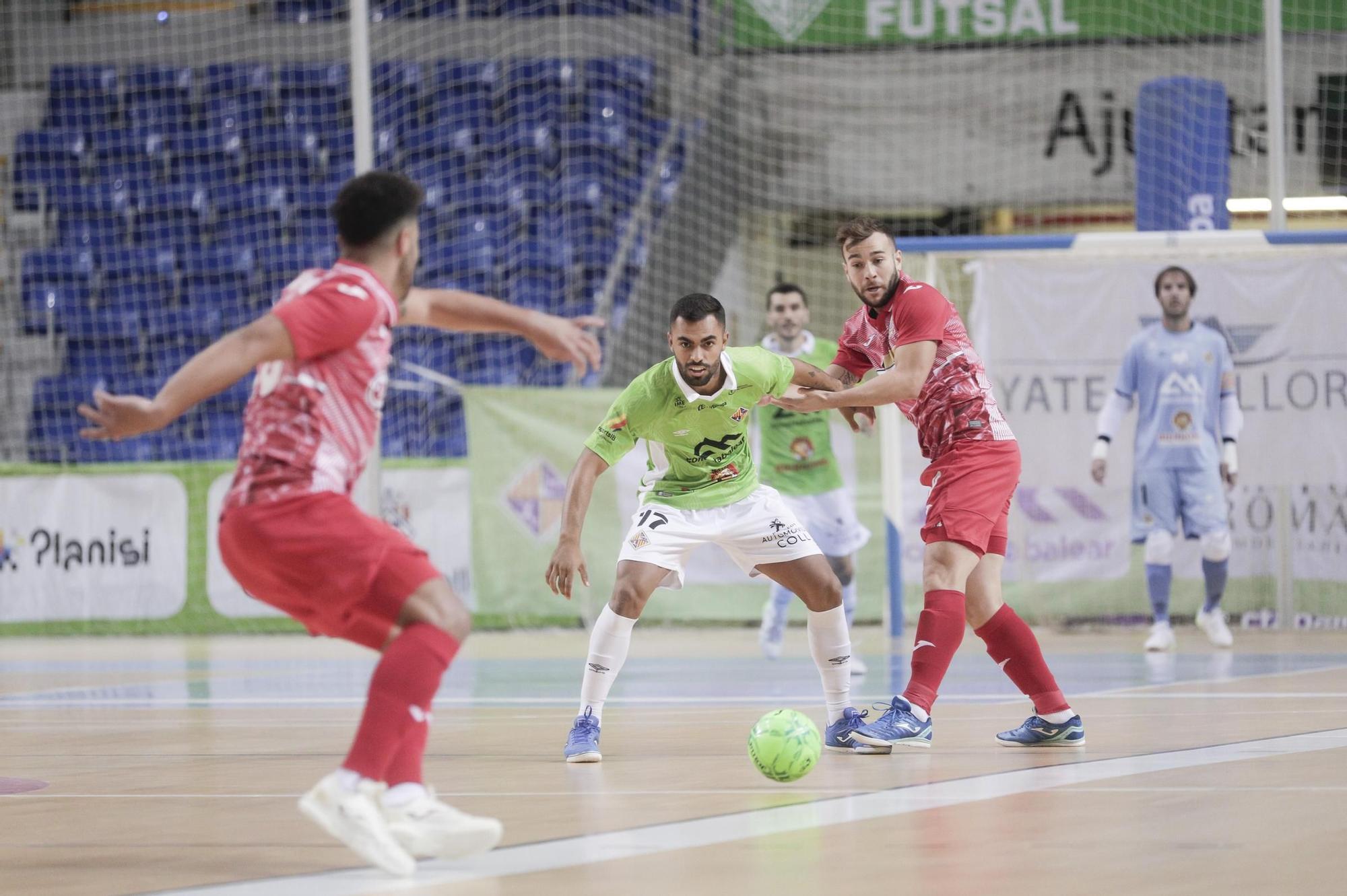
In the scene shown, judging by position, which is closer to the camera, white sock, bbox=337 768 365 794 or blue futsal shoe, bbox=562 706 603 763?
white sock, bbox=337 768 365 794

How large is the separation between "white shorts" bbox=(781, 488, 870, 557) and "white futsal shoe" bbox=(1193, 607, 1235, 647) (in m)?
2.78

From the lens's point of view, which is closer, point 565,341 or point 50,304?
point 565,341

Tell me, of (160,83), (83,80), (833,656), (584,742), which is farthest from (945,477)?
(83,80)

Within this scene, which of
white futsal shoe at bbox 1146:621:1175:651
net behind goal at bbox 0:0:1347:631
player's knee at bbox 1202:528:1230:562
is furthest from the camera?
net behind goal at bbox 0:0:1347:631

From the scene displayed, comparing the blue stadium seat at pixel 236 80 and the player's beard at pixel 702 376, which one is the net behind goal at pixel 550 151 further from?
the player's beard at pixel 702 376

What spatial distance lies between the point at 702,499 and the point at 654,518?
8.4 inches

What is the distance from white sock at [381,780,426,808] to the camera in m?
4.10

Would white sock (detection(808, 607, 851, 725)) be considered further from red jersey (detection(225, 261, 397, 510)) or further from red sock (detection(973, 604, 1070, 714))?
red jersey (detection(225, 261, 397, 510))

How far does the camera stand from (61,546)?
1473cm

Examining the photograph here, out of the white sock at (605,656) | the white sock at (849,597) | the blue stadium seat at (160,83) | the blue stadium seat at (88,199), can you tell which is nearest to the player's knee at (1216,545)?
the white sock at (849,597)

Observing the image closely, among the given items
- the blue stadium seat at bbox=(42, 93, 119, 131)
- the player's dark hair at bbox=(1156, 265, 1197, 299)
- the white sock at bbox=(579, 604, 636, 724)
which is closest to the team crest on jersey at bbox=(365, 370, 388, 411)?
the white sock at bbox=(579, 604, 636, 724)

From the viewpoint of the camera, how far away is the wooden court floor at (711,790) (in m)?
3.98

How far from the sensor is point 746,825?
467 cm

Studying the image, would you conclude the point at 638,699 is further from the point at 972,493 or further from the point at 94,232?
the point at 94,232
